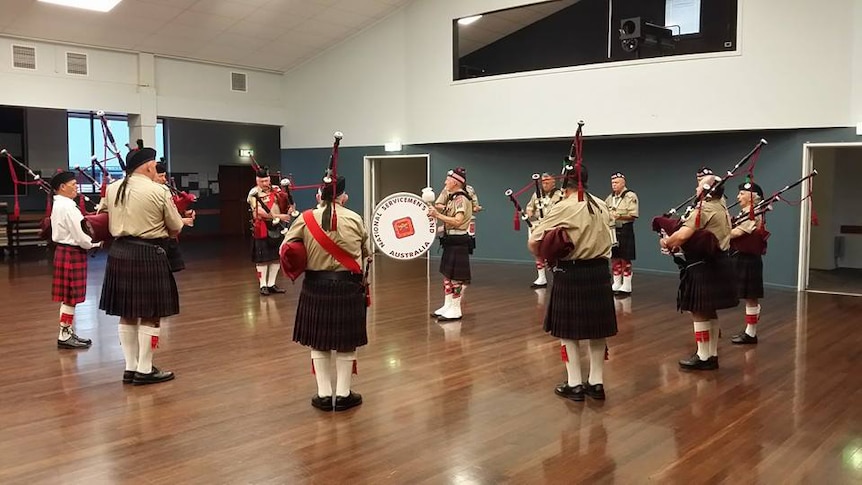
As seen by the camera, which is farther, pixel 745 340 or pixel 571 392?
pixel 745 340

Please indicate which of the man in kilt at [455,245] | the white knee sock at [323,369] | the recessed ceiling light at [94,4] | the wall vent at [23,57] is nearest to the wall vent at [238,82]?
the recessed ceiling light at [94,4]

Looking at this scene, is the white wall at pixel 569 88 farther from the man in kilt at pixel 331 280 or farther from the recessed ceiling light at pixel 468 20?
the man in kilt at pixel 331 280

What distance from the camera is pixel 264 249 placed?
7.60m

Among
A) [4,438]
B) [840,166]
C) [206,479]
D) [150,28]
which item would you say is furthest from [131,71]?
[840,166]

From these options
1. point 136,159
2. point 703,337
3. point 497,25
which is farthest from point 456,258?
point 497,25

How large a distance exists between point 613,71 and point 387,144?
4.15 m

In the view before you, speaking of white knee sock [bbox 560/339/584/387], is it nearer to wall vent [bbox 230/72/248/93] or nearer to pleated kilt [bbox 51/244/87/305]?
pleated kilt [bbox 51/244/87/305]

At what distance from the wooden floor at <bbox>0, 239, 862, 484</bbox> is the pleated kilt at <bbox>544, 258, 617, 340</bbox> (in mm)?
441

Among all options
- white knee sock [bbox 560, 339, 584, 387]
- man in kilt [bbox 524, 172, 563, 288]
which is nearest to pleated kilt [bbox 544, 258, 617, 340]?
white knee sock [bbox 560, 339, 584, 387]

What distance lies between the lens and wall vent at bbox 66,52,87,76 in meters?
10.3

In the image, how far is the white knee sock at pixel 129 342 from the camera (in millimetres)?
4250

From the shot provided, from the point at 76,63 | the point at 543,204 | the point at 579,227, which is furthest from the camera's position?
the point at 76,63

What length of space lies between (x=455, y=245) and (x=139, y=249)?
2919 millimetres

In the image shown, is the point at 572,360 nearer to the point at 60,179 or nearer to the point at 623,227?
the point at 60,179
